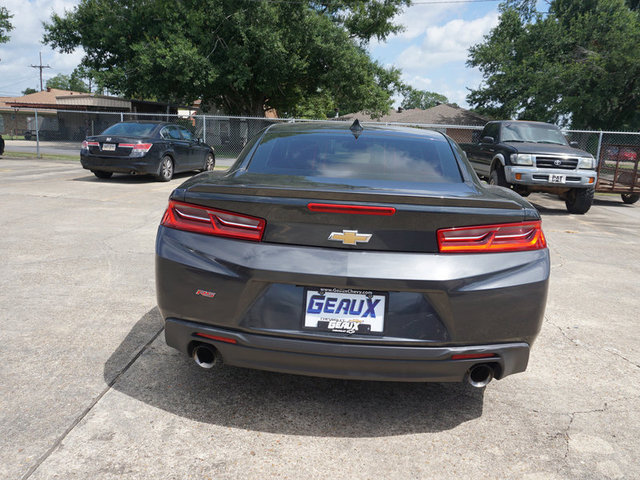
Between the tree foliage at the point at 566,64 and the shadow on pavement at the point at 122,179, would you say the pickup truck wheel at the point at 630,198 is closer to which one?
the shadow on pavement at the point at 122,179

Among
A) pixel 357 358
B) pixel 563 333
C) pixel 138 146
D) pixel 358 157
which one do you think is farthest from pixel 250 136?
pixel 357 358

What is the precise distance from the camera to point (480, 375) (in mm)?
2592

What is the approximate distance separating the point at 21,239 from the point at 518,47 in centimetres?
3912

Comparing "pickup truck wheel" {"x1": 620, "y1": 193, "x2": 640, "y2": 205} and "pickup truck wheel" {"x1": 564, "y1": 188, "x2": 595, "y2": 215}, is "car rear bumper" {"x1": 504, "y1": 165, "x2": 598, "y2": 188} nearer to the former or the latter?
"pickup truck wheel" {"x1": 564, "y1": 188, "x2": 595, "y2": 215}

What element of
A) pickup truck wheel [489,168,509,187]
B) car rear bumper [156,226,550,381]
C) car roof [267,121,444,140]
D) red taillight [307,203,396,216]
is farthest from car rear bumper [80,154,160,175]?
red taillight [307,203,396,216]

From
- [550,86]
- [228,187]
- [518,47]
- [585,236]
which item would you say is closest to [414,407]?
[228,187]

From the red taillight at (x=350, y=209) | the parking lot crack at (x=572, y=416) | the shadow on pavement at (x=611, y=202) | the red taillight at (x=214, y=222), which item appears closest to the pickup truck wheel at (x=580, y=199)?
the shadow on pavement at (x=611, y=202)

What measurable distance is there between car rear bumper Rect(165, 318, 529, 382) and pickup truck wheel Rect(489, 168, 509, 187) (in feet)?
30.0

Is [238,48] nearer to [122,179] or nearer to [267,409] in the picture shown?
[122,179]

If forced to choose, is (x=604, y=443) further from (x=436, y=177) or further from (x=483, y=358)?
(x=436, y=177)

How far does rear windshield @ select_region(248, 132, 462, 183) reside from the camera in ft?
Result: 10.4

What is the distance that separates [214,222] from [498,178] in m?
9.81

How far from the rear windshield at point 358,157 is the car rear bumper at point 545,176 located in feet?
24.9

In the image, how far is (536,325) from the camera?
2.60 meters
